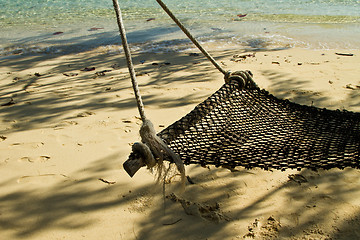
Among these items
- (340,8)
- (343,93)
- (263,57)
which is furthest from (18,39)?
(340,8)

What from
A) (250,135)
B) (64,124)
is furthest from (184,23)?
(250,135)

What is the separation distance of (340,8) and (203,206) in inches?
422

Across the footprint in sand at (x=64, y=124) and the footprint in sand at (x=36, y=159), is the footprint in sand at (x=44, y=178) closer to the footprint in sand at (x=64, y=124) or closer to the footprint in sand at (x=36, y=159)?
the footprint in sand at (x=36, y=159)

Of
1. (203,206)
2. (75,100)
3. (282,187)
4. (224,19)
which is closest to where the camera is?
(203,206)

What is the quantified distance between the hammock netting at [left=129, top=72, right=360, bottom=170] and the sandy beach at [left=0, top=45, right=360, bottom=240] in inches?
11.9

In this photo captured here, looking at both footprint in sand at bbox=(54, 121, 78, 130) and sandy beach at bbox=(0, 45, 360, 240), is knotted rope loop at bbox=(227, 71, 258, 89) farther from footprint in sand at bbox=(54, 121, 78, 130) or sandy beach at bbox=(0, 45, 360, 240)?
footprint in sand at bbox=(54, 121, 78, 130)

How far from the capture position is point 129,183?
220 centimetres

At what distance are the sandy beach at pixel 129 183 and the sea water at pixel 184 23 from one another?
300cm

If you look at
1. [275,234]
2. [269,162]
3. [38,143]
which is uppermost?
[269,162]

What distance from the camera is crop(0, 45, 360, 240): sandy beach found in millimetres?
1826

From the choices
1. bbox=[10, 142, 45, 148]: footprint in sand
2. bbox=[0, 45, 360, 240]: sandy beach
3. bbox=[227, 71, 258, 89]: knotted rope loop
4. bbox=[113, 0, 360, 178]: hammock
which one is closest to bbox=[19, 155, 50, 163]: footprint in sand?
bbox=[0, 45, 360, 240]: sandy beach

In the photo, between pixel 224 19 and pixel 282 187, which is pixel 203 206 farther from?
pixel 224 19

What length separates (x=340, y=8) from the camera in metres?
10.6

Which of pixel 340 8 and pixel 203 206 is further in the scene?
pixel 340 8
